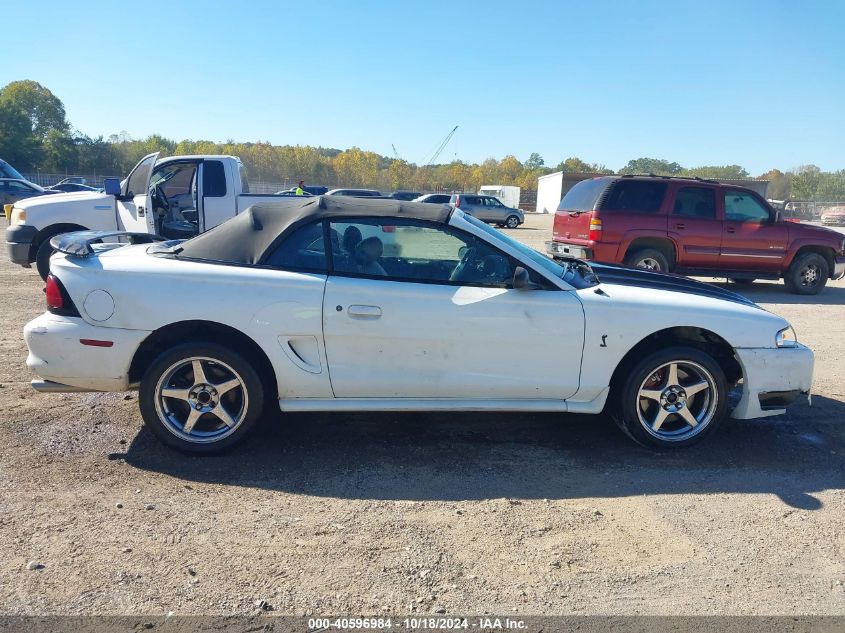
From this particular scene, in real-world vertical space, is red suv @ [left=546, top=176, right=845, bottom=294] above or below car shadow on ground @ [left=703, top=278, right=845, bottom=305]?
above

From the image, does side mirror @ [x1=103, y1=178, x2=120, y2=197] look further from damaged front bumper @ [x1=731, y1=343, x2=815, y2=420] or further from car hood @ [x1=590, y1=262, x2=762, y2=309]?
damaged front bumper @ [x1=731, y1=343, x2=815, y2=420]

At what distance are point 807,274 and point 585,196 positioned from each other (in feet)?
14.5

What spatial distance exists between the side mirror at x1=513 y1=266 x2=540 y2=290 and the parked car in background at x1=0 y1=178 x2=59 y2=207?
27385 millimetres

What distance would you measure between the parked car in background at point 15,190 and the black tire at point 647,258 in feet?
81.1

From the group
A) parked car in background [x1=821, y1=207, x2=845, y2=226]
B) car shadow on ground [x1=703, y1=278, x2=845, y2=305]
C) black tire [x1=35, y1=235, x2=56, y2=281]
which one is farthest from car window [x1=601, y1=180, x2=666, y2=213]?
parked car in background [x1=821, y1=207, x2=845, y2=226]

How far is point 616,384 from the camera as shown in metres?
4.13

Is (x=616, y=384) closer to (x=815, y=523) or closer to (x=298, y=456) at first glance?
(x=815, y=523)

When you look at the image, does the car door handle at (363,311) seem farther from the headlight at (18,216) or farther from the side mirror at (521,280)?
the headlight at (18,216)

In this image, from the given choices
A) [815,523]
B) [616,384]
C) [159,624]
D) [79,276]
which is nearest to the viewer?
[159,624]

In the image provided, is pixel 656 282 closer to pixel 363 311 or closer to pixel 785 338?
pixel 785 338

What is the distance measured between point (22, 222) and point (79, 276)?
678 cm

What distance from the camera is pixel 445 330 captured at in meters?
3.82

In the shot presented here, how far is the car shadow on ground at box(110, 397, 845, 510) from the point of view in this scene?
3602 mm

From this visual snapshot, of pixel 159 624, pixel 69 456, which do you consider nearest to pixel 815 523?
pixel 159 624
